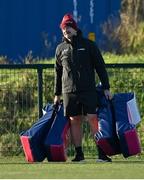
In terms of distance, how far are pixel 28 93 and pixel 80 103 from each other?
203 cm

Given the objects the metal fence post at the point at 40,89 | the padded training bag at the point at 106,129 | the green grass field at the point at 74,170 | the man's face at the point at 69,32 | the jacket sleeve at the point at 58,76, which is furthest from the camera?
the metal fence post at the point at 40,89

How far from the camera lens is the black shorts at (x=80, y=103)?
11586mm

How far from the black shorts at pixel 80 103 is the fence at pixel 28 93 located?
66.5 inches

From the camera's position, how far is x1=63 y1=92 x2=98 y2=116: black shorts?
1159 cm

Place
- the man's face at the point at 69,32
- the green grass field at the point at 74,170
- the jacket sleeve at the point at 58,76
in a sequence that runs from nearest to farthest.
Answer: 1. the green grass field at the point at 74,170
2. the man's face at the point at 69,32
3. the jacket sleeve at the point at 58,76

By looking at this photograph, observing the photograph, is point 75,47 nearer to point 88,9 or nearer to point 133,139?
point 133,139

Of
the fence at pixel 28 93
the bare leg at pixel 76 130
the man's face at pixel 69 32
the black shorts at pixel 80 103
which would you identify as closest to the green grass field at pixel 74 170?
the bare leg at pixel 76 130

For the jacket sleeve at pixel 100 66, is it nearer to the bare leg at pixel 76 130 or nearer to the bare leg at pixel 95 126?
the bare leg at pixel 95 126

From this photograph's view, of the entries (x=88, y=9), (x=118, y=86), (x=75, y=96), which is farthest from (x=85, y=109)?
(x=88, y=9)

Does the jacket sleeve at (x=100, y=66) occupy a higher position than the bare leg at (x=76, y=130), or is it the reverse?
the jacket sleeve at (x=100, y=66)

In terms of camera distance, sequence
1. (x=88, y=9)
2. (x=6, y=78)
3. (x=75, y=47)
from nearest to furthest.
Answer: (x=75, y=47)
(x=6, y=78)
(x=88, y=9)

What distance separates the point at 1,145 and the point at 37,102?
2.55ft

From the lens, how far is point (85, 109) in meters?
11.6

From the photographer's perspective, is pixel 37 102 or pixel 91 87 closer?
pixel 91 87
